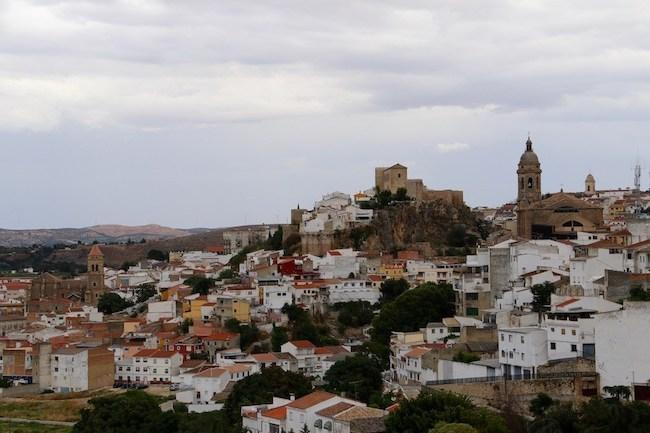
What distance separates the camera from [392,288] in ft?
172

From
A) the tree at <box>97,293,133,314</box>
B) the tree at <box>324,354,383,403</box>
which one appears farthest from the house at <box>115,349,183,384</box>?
the tree at <box>97,293,133,314</box>

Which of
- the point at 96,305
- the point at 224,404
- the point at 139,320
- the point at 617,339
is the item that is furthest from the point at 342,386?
the point at 96,305

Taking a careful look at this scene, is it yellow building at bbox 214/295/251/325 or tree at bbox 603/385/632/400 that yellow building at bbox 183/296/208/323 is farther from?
tree at bbox 603/385/632/400

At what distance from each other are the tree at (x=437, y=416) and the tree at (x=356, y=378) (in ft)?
28.4

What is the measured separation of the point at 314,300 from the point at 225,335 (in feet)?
17.6

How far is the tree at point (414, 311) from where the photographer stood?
146 feet

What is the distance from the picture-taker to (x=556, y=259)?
46.3 metres

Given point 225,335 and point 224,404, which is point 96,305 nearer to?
point 225,335

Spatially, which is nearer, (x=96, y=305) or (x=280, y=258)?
(x=280, y=258)

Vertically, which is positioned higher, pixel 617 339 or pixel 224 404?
pixel 617 339

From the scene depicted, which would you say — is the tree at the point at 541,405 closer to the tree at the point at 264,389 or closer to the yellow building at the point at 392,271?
the tree at the point at 264,389

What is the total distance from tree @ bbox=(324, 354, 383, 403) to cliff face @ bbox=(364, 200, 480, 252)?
2374cm

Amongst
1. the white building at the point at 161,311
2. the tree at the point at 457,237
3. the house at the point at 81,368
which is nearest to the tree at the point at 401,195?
the tree at the point at 457,237

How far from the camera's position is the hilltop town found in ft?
99.5
